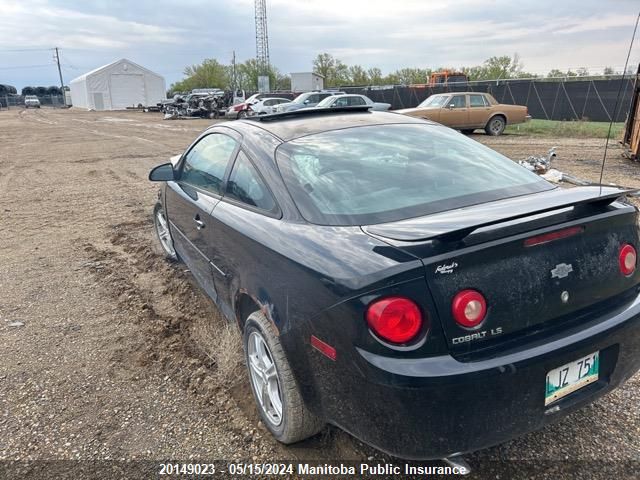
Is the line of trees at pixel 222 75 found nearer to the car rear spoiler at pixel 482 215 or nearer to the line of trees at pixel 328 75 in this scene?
the line of trees at pixel 328 75

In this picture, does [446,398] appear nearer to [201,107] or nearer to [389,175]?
[389,175]

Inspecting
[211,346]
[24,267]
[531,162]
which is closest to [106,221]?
[24,267]

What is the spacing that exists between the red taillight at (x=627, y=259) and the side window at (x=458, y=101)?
595 inches

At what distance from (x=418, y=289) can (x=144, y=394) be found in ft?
6.61

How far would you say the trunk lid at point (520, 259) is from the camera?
1761 mm

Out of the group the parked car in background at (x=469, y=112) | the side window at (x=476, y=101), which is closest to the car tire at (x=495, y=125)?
the parked car in background at (x=469, y=112)

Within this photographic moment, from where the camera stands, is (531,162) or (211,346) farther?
(531,162)

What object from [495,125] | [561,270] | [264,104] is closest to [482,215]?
[561,270]

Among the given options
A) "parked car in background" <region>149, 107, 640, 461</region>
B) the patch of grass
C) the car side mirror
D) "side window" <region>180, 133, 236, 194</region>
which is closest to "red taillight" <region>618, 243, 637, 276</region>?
"parked car in background" <region>149, 107, 640, 461</region>

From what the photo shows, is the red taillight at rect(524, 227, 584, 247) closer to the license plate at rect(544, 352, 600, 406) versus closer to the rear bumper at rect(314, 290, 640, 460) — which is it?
the rear bumper at rect(314, 290, 640, 460)

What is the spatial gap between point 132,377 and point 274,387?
120 centimetres

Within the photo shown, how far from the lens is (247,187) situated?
9.07 ft

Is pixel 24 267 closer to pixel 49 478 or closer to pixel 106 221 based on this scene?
pixel 106 221

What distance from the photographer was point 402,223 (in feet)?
6.85
